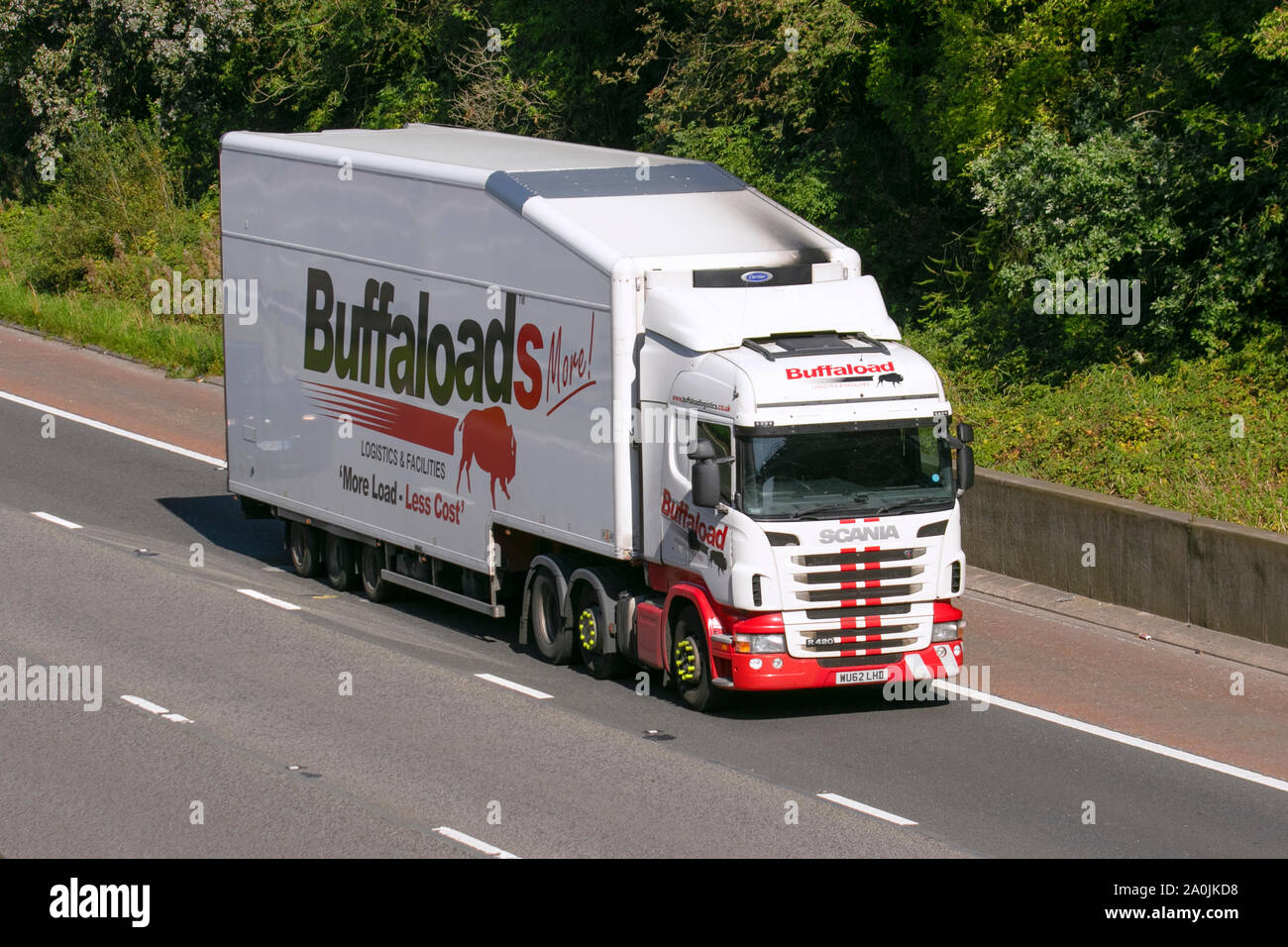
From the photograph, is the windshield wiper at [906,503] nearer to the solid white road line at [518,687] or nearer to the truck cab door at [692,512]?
→ the truck cab door at [692,512]

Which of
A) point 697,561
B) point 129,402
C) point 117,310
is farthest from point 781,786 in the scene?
point 117,310

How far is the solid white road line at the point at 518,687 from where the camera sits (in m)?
15.5

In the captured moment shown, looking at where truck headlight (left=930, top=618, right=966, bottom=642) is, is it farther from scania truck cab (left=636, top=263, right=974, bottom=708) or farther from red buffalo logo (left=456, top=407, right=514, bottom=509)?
red buffalo logo (left=456, top=407, right=514, bottom=509)

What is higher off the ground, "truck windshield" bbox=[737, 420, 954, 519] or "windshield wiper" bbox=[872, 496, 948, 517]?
"truck windshield" bbox=[737, 420, 954, 519]

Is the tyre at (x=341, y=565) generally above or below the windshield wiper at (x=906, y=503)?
below

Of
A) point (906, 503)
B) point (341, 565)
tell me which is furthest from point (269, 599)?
point (906, 503)

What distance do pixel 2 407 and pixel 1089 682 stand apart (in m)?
18.8

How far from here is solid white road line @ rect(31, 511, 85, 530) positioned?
71.0 ft

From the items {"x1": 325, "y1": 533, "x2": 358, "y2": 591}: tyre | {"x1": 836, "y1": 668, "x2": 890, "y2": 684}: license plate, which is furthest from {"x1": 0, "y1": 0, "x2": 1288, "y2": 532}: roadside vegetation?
{"x1": 325, "y1": 533, "x2": 358, "y2": 591}: tyre

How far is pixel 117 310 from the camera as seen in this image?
35.8 meters

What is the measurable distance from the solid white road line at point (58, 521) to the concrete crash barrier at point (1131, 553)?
9815mm

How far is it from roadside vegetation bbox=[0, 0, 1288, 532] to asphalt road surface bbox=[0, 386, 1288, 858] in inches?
193
